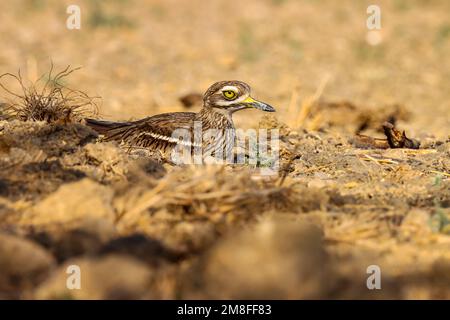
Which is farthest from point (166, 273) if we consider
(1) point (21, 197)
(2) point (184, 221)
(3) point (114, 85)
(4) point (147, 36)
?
(4) point (147, 36)

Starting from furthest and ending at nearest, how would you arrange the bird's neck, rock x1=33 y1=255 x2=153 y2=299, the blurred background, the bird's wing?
the blurred background < the bird's neck < the bird's wing < rock x1=33 y1=255 x2=153 y2=299

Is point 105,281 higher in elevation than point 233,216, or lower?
lower

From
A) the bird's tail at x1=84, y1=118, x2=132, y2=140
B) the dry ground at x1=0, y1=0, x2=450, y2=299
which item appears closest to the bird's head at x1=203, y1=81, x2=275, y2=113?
the dry ground at x1=0, y1=0, x2=450, y2=299

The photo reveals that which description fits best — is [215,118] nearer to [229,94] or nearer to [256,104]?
[229,94]

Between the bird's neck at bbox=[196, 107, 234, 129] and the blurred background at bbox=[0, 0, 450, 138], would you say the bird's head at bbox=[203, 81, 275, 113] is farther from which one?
the blurred background at bbox=[0, 0, 450, 138]

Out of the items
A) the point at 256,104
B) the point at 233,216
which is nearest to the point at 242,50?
the point at 256,104
